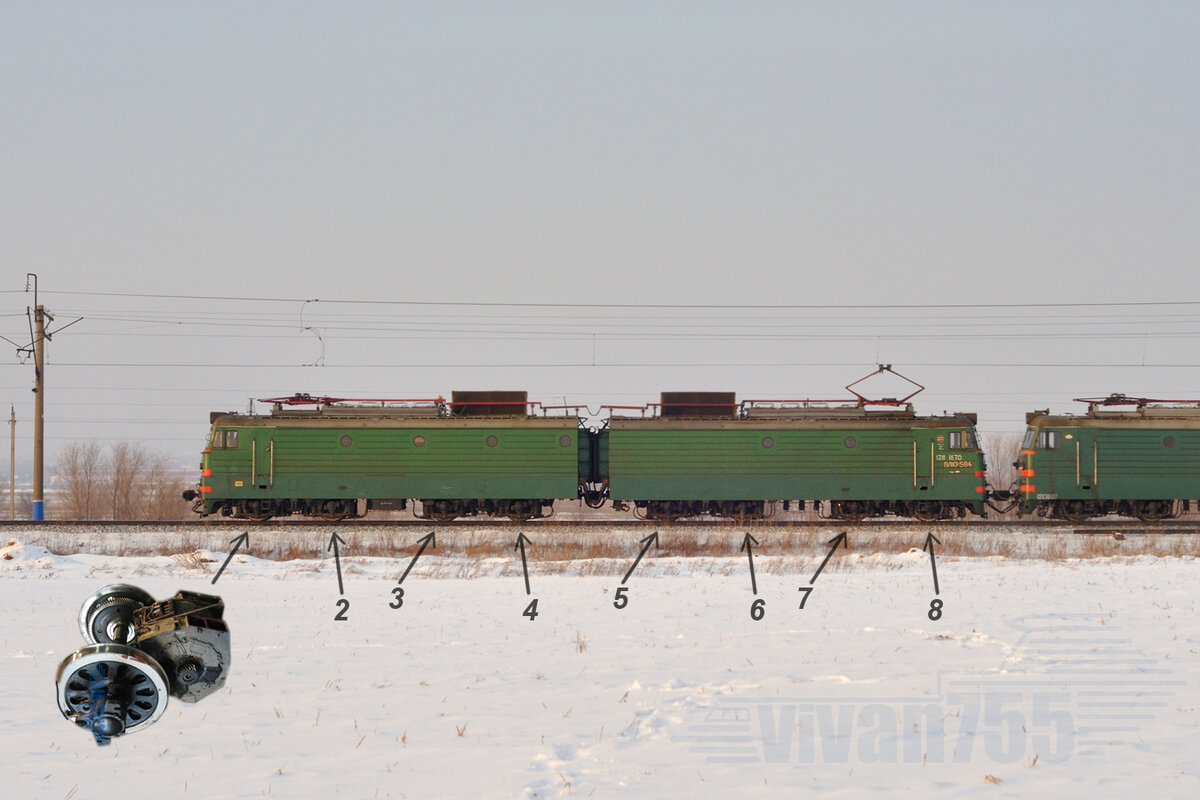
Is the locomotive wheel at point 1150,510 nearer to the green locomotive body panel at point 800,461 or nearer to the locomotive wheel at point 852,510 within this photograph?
the green locomotive body panel at point 800,461

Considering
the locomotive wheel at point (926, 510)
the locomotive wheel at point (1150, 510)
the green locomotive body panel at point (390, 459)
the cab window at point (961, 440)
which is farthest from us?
the locomotive wheel at point (1150, 510)

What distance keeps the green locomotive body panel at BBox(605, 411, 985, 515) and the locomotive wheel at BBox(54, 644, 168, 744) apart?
94.8 feet

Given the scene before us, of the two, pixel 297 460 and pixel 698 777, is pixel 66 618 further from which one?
pixel 297 460

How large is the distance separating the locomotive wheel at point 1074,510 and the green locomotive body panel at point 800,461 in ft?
11.1

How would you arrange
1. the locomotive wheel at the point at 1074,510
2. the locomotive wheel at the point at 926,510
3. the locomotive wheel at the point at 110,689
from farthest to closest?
the locomotive wheel at the point at 1074,510, the locomotive wheel at the point at 926,510, the locomotive wheel at the point at 110,689

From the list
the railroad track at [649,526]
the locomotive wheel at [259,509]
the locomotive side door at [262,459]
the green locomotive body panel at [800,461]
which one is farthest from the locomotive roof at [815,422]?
the locomotive wheel at [259,509]

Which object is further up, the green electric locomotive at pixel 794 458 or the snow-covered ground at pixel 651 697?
the green electric locomotive at pixel 794 458

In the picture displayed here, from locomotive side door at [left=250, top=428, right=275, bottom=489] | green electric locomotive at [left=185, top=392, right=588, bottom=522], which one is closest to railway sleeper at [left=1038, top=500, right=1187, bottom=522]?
green electric locomotive at [left=185, top=392, right=588, bottom=522]

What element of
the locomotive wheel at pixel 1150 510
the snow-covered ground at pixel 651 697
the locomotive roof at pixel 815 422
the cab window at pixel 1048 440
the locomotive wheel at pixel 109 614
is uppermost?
the locomotive roof at pixel 815 422

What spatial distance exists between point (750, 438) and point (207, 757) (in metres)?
25.8

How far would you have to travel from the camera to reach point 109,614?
336cm

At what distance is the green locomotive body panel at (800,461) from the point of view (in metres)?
31.8

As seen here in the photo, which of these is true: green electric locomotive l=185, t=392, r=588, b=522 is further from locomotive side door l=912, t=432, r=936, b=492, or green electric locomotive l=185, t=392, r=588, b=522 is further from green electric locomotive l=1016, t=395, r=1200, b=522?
green electric locomotive l=1016, t=395, r=1200, b=522

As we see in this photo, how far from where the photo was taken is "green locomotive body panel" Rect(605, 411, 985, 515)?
104 feet
